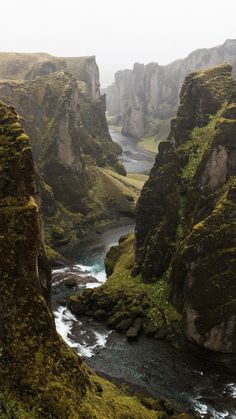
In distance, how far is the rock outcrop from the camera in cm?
5147

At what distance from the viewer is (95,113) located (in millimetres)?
168875

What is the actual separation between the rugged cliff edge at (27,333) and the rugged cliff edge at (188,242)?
1890 centimetres

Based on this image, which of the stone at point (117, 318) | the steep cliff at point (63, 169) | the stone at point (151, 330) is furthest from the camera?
the steep cliff at point (63, 169)

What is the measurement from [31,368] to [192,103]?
5520cm

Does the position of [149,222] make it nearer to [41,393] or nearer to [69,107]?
[41,393]

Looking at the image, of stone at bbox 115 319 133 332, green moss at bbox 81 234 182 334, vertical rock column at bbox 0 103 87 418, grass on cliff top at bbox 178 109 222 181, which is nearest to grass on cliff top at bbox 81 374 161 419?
vertical rock column at bbox 0 103 87 418

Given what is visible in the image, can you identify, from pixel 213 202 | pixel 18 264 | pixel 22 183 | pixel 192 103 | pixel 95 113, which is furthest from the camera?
pixel 95 113

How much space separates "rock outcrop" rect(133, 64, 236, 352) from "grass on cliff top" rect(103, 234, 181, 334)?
3.72 feet

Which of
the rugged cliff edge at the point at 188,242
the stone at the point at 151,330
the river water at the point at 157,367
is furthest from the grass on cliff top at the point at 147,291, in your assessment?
the river water at the point at 157,367

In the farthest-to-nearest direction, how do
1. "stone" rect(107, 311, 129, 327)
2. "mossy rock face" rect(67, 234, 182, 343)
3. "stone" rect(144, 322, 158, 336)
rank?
1. "stone" rect(107, 311, 129, 327)
2. "mossy rock face" rect(67, 234, 182, 343)
3. "stone" rect(144, 322, 158, 336)

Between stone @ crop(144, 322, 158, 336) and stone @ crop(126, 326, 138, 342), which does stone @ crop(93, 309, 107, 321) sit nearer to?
stone @ crop(126, 326, 138, 342)

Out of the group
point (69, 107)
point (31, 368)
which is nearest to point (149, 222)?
point (31, 368)

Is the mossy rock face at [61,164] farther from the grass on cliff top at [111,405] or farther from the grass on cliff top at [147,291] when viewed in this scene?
the grass on cliff top at [111,405]

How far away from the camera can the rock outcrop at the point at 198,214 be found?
51.5 meters
